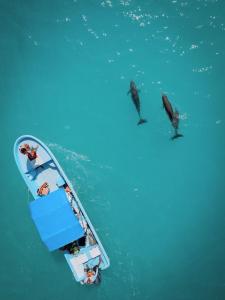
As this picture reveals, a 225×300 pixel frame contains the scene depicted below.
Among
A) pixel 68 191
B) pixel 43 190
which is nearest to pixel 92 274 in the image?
pixel 68 191

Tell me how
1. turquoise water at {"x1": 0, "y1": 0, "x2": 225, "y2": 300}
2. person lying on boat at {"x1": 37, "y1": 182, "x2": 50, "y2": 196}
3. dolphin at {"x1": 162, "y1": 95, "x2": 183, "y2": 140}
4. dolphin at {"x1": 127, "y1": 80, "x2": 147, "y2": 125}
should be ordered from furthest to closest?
person lying on boat at {"x1": 37, "y1": 182, "x2": 50, "y2": 196}
turquoise water at {"x1": 0, "y1": 0, "x2": 225, "y2": 300}
dolphin at {"x1": 127, "y1": 80, "x2": 147, "y2": 125}
dolphin at {"x1": 162, "y1": 95, "x2": 183, "y2": 140}

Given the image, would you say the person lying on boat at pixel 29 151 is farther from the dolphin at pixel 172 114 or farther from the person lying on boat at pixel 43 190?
the dolphin at pixel 172 114

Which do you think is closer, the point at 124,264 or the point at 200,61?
the point at 200,61

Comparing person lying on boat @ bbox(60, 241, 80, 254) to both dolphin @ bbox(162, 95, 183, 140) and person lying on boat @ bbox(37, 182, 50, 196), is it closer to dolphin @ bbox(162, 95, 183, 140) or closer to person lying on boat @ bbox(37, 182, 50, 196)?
person lying on boat @ bbox(37, 182, 50, 196)

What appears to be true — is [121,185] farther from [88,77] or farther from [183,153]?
[88,77]

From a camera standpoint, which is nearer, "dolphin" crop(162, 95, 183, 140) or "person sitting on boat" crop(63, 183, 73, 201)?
"dolphin" crop(162, 95, 183, 140)

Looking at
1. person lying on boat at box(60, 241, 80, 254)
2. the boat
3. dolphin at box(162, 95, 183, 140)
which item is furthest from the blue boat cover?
dolphin at box(162, 95, 183, 140)

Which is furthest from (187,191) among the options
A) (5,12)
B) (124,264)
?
(5,12)
